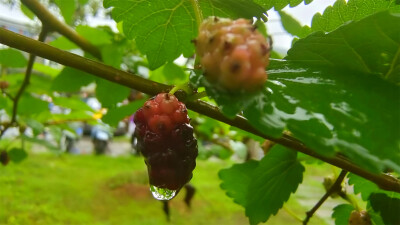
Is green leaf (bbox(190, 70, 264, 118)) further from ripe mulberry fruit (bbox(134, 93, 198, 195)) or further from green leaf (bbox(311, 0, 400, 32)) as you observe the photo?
green leaf (bbox(311, 0, 400, 32))

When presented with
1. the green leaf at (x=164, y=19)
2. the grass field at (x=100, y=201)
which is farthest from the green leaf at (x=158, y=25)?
the grass field at (x=100, y=201)

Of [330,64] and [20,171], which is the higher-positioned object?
[330,64]

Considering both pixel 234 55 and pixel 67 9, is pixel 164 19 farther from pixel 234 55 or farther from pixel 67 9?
pixel 67 9

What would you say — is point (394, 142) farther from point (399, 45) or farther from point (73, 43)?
point (73, 43)

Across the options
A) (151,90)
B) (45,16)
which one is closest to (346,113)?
(151,90)

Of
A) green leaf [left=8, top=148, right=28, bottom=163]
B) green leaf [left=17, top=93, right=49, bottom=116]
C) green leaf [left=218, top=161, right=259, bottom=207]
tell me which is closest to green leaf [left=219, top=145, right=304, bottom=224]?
green leaf [left=218, top=161, right=259, bottom=207]

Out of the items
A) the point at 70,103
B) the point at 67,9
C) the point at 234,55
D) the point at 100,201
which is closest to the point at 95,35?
the point at 67,9
